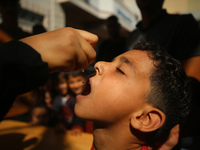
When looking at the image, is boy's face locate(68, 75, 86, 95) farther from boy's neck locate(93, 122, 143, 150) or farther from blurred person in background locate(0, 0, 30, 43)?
boy's neck locate(93, 122, 143, 150)

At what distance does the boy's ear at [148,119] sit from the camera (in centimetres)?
57

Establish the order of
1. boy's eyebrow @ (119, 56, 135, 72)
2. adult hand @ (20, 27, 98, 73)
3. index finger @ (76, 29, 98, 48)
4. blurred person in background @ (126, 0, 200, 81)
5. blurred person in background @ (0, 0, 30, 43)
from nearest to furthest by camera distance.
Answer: adult hand @ (20, 27, 98, 73), index finger @ (76, 29, 98, 48), boy's eyebrow @ (119, 56, 135, 72), blurred person in background @ (126, 0, 200, 81), blurred person in background @ (0, 0, 30, 43)

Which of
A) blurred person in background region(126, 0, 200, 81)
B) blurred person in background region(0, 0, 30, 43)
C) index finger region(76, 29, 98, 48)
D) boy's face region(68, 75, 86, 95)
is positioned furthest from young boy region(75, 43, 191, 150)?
boy's face region(68, 75, 86, 95)

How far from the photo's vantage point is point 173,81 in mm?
598

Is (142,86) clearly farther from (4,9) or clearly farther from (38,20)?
(38,20)

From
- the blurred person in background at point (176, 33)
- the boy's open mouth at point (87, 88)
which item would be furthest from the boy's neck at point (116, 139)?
the blurred person in background at point (176, 33)

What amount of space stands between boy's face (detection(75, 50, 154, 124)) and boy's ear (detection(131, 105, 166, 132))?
24mm

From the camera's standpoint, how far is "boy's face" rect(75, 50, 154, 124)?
58 centimetres

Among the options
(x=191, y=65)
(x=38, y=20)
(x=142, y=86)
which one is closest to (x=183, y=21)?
(x=191, y=65)

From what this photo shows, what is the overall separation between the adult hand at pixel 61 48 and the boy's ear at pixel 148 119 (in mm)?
309

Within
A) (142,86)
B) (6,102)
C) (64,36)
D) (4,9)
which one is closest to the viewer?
(6,102)

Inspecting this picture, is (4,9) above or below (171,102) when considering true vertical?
below

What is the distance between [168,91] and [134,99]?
143mm

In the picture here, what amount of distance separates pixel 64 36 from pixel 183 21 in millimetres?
836
